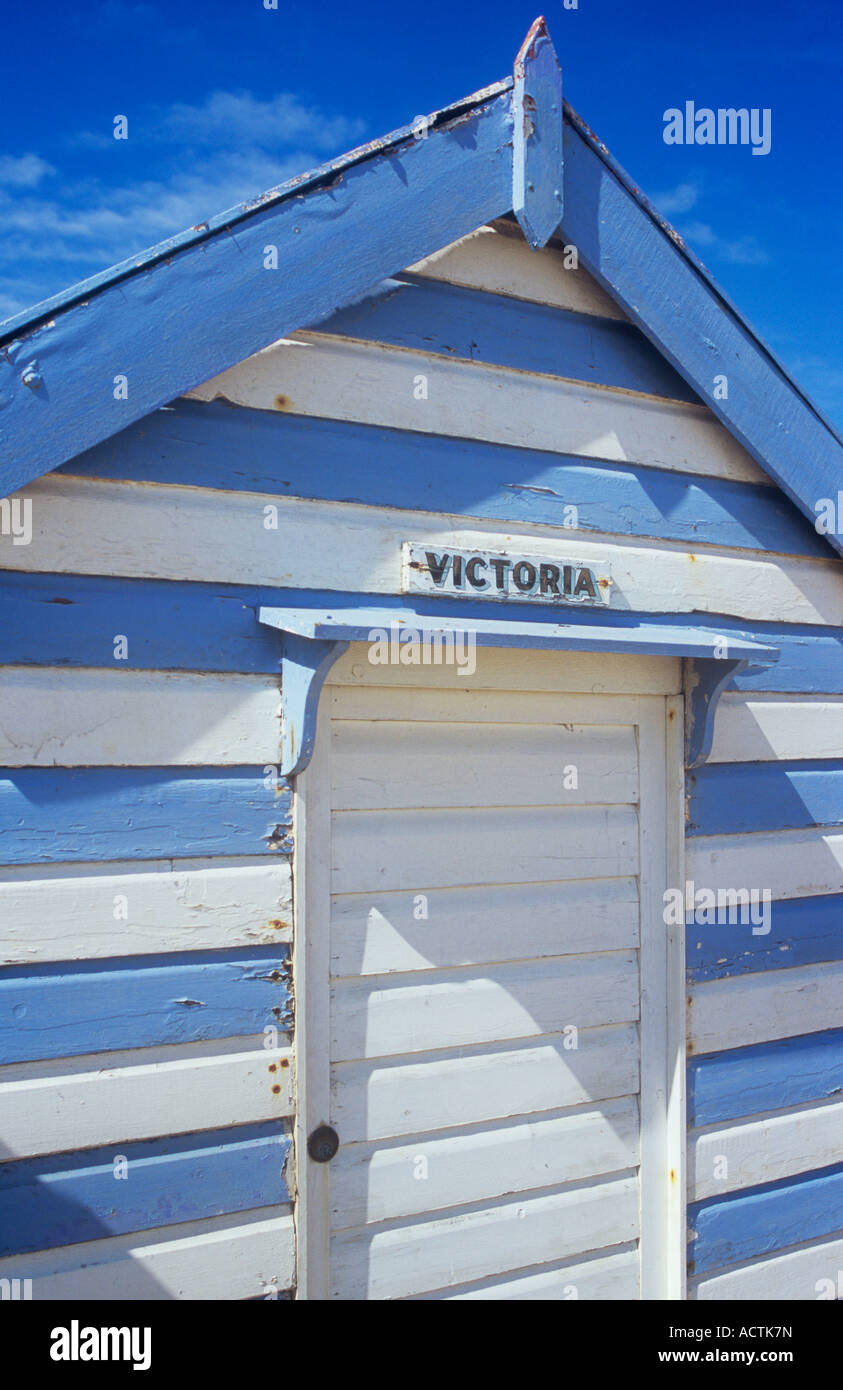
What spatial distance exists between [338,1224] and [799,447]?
2.68m

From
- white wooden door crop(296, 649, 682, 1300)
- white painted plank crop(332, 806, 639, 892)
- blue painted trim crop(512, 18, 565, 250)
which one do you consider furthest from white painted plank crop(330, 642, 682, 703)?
blue painted trim crop(512, 18, 565, 250)

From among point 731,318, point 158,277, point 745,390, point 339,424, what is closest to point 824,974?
point 745,390

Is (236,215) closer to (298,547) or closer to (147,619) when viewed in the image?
(298,547)

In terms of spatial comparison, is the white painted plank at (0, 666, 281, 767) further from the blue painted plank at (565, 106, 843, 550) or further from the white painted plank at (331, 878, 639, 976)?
the blue painted plank at (565, 106, 843, 550)

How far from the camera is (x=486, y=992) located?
257 cm

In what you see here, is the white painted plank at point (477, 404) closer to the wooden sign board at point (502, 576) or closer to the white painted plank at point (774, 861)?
the wooden sign board at point (502, 576)

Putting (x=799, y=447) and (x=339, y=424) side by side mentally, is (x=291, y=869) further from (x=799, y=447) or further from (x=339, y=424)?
(x=799, y=447)

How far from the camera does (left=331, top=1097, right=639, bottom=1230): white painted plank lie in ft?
7.89

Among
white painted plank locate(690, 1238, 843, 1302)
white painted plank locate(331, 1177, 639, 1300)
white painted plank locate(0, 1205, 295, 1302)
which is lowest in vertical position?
white painted plank locate(690, 1238, 843, 1302)

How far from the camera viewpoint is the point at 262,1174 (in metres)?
2.25

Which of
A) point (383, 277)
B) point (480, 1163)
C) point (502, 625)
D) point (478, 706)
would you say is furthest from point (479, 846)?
point (383, 277)

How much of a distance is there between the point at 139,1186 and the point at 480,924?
42.3 inches

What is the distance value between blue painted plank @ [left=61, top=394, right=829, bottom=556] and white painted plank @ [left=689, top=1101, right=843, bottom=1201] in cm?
187
